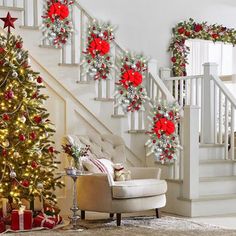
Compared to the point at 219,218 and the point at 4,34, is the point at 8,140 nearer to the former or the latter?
the point at 4,34

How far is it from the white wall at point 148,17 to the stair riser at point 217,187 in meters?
2.66

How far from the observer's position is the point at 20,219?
229 inches

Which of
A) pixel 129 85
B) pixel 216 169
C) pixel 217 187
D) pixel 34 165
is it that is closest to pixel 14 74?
pixel 34 165

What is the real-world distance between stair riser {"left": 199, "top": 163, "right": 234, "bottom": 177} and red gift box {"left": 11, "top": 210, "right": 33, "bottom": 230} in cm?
247

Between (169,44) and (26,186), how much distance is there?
4.28 meters

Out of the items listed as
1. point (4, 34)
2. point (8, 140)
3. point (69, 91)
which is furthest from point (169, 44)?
point (8, 140)

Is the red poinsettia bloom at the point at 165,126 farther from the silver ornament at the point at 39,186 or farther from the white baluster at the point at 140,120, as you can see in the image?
the silver ornament at the point at 39,186

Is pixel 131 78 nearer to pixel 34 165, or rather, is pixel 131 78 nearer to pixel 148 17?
pixel 34 165

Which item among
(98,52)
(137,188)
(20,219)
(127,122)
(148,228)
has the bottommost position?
(148,228)

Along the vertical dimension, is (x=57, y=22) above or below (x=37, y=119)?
above

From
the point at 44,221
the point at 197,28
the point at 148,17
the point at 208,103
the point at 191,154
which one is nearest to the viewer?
the point at 44,221

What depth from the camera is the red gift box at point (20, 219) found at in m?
5.80

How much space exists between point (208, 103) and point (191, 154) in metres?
1.33

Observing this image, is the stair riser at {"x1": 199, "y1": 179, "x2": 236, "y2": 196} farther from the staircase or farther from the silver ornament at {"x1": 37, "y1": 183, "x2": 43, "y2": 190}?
the silver ornament at {"x1": 37, "y1": 183, "x2": 43, "y2": 190}
